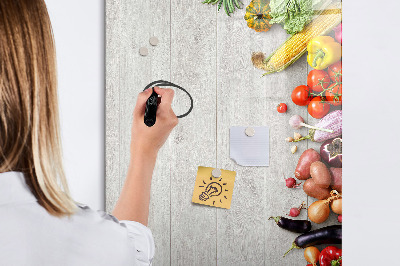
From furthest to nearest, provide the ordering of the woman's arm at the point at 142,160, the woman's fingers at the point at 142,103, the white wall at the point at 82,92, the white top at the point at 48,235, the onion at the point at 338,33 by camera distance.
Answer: the white wall at the point at 82,92 < the onion at the point at 338,33 < the woman's fingers at the point at 142,103 < the woman's arm at the point at 142,160 < the white top at the point at 48,235

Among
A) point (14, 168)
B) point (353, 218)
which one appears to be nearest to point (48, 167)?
point (14, 168)

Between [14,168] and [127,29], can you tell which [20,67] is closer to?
[14,168]

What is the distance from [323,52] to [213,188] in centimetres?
42

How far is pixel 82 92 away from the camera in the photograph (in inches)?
41.2

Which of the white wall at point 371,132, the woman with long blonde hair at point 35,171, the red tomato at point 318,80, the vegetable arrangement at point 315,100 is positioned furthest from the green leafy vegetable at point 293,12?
the woman with long blonde hair at point 35,171

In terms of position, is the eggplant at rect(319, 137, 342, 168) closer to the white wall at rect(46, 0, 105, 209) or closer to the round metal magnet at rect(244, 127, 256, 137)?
the round metal magnet at rect(244, 127, 256, 137)

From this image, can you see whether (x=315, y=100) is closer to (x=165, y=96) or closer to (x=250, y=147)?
(x=250, y=147)

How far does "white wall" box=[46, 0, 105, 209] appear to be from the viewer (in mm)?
1004

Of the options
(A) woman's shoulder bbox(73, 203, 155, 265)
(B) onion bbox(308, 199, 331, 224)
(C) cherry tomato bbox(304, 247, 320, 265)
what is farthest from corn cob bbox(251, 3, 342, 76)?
(A) woman's shoulder bbox(73, 203, 155, 265)

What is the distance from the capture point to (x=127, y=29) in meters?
1.07

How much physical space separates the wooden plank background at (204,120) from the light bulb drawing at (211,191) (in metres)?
0.03

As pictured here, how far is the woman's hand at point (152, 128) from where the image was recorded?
0.66m

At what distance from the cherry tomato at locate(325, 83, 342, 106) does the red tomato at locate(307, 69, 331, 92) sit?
14 mm

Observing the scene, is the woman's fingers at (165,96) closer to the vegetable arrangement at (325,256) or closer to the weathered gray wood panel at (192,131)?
the weathered gray wood panel at (192,131)
